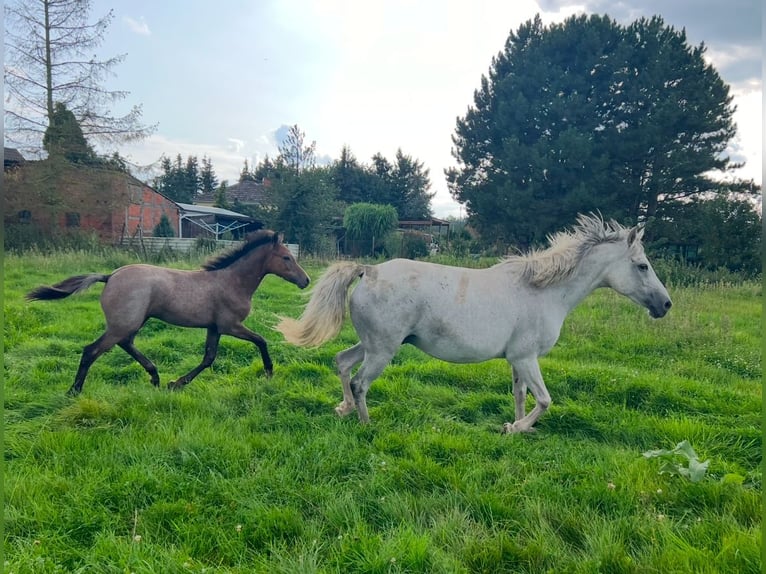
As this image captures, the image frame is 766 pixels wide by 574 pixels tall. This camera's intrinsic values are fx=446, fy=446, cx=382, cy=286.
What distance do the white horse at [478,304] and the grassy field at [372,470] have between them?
0.57 m

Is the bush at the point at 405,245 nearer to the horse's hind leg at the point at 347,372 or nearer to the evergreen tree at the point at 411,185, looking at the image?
the horse's hind leg at the point at 347,372

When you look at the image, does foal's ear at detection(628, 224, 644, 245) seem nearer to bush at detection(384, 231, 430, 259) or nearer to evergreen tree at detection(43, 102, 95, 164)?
bush at detection(384, 231, 430, 259)

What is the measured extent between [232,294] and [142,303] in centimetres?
85

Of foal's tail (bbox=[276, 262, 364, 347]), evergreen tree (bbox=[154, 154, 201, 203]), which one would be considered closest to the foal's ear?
foal's tail (bbox=[276, 262, 364, 347])

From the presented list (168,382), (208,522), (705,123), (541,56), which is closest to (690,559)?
(208,522)

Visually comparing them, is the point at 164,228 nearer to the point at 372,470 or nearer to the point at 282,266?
the point at 282,266

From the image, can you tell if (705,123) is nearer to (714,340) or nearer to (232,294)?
(714,340)

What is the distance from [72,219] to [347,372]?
9.75 m

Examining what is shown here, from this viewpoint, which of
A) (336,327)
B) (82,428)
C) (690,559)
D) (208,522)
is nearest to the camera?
(690,559)

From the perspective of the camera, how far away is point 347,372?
424 cm

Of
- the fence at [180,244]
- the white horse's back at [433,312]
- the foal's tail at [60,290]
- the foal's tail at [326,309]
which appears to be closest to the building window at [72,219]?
the fence at [180,244]

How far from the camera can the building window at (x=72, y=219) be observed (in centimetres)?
1038

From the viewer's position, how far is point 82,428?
3537mm

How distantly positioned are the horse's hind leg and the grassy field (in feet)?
0.57
